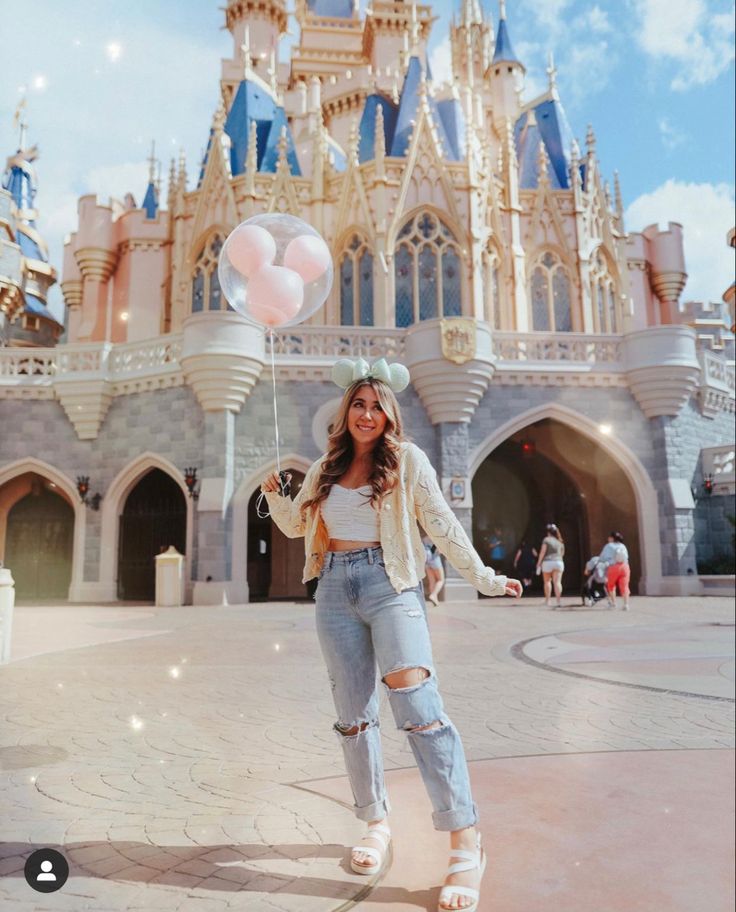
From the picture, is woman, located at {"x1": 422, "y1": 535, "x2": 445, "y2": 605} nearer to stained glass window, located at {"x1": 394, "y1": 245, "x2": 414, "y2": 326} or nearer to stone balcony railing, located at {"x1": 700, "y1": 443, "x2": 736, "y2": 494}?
stone balcony railing, located at {"x1": 700, "y1": 443, "x2": 736, "y2": 494}

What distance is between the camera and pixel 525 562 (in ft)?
5.86

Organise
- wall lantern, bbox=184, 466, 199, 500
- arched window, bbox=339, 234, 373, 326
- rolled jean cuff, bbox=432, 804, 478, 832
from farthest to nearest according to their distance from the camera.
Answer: arched window, bbox=339, 234, 373, 326 → wall lantern, bbox=184, 466, 199, 500 → rolled jean cuff, bbox=432, 804, 478, 832

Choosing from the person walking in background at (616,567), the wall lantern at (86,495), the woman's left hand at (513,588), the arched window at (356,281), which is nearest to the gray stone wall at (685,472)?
the person walking in background at (616,567)

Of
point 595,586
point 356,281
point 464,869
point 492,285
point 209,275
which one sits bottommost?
point 464,869

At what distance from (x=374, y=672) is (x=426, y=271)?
1653 cm

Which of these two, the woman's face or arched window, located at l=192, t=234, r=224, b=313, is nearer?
the woman's face

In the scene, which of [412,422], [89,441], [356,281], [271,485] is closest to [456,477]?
[412,422]

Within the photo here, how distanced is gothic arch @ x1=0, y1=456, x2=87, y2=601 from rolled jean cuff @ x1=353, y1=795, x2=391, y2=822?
106 cm

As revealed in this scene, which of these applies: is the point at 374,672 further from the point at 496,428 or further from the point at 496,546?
the point at 496,428

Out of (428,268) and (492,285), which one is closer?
(428,268)

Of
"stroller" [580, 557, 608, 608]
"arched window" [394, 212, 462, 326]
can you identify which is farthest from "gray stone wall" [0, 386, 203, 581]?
"arched window" [394, 212, 462, 326]

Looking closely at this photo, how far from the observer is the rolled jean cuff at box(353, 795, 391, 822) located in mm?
1448

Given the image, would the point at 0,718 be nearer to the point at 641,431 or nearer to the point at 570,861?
the point at 570,861

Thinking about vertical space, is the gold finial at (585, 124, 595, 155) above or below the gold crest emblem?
above
